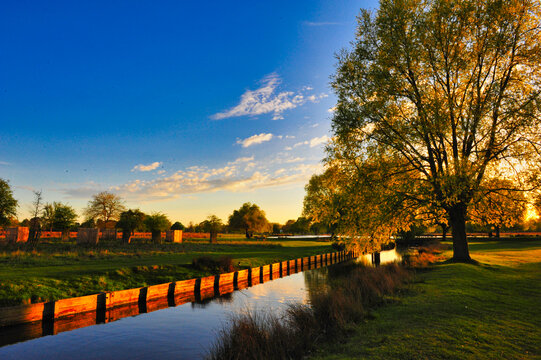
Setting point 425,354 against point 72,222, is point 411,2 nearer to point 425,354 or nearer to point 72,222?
point 425,354

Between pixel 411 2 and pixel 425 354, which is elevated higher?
pixel 411 2

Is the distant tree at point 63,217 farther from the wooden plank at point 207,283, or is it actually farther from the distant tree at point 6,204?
the wooden plank at point 207,283

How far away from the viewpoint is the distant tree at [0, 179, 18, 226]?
140ft

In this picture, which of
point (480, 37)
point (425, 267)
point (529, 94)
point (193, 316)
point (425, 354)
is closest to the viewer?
point (425, 354)

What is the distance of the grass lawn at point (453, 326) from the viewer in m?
6.67

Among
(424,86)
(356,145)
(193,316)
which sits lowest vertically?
(193,316)

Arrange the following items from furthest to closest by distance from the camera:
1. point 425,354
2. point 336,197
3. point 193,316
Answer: point 336,197
point 193,316
point 425,354

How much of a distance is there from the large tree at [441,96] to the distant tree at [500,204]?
0.62 meters

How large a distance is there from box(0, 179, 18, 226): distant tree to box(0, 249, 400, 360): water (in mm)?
41288

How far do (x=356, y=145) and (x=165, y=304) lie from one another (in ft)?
50.4

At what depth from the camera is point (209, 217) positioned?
201 feet

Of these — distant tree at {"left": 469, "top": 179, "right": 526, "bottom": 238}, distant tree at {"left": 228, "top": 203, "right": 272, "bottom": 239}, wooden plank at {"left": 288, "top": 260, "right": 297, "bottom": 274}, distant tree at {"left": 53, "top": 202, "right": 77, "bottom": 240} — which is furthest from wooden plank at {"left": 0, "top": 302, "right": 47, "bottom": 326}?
distant tree at {"left": 228, "top": 203, "right": 272, "bottom": 239}

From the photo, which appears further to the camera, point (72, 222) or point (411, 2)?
point (72, 222)

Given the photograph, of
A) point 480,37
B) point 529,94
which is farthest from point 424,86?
point 529,94
